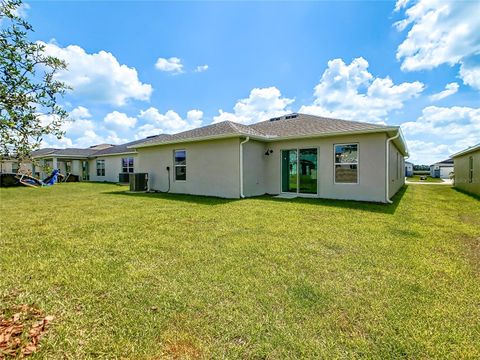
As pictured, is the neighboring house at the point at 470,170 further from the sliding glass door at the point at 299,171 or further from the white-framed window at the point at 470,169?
the sliding glass door at the point at 299,171

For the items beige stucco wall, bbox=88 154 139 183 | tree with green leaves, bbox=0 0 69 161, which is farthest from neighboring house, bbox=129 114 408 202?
beige stucco wall, bbox=88 154 139 183

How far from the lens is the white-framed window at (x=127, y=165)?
72.8 feet

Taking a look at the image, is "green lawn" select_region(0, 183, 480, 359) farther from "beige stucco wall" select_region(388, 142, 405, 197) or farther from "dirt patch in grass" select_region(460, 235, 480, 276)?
"beige stucco wall" select_region(388, 142, 405, 197)

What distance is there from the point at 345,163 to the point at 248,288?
848 cm

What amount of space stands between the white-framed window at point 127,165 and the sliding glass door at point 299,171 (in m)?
16.2

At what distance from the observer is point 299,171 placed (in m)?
11.2

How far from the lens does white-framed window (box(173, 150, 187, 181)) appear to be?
41.3 ft

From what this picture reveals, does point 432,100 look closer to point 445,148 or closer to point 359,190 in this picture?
point 359,190

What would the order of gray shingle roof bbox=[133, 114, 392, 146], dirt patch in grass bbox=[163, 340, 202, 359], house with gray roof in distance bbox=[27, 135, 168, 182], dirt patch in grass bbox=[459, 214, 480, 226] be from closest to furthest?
dirt patch in grass bbox=[163, 340, 202, 359] → dirt patch in grass bbox=[459, 214, 480, 226] → gray shingle roof bbox=[133, 114, 392, 146] → house with gray roof in distance bbox=[27, 135, 168, 182]

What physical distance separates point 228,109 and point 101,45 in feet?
32.0

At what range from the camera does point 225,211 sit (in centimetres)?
762

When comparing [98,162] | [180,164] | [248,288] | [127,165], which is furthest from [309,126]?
[98,162]

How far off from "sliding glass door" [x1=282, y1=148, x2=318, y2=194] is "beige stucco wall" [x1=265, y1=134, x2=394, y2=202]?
0.98 ft

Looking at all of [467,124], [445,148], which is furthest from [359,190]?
[445,148]
